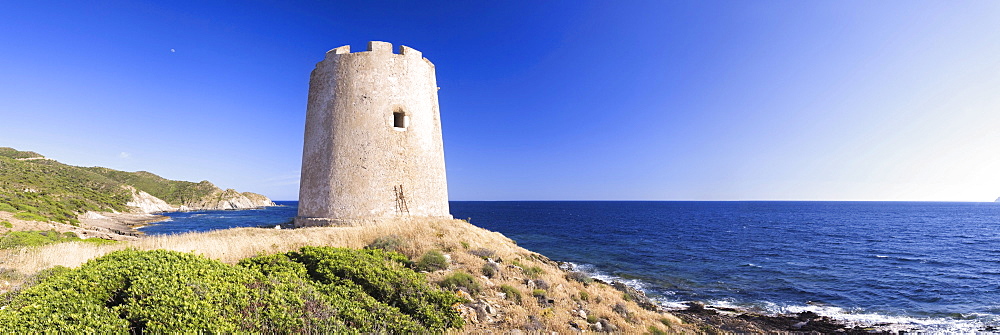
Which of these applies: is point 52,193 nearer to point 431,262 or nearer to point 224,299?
point 431,262

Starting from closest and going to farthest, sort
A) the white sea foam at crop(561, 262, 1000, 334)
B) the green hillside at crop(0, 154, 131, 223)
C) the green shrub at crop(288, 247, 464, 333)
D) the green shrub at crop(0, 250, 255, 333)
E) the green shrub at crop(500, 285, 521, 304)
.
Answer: the green shrub at crop(0, 250, 255, 333)
the green shrub at crop(288, 247, 464, 333)
the green shrub at crop(500, 285, 521, 304)
the white sea foam at crop(561, 262, 1000, 334)
the green hillside at crop(0, 154, 131, 223)

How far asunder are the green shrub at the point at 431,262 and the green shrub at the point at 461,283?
84 cm

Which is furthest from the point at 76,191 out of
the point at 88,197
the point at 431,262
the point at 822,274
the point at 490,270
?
the point at 822,274

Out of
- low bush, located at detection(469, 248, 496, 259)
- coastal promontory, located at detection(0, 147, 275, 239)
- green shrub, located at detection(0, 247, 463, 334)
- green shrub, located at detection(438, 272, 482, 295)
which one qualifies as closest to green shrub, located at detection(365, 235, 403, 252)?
low bush, located at detection(469, 248, 496, 259)

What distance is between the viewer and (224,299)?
15.4 feet

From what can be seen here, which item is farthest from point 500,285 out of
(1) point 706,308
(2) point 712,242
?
(2) point 712,242

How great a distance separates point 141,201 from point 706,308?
356 feet

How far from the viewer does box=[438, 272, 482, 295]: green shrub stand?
8.10m

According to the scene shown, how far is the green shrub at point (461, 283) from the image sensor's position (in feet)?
26.6

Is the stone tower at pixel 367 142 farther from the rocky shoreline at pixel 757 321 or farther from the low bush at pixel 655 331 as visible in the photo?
the rocky shoreline at pixel 757 321

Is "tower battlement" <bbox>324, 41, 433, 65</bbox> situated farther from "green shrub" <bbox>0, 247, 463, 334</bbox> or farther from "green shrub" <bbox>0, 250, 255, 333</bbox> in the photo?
"green shrub" <bbox>0, 250, 255, 333</bbox>

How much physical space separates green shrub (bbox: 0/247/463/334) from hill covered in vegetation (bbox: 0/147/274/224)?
36.6 meters

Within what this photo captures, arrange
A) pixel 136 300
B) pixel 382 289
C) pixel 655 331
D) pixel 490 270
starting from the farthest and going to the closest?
1. pixel 490 270
2. pixel 655 331
3. pixel 382 289
4. pixel 136 300

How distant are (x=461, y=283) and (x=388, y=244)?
8.81 ft
